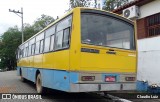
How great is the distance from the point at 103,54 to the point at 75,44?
1049 mm

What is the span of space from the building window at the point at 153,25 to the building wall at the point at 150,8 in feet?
0.70

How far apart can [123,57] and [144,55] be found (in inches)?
187

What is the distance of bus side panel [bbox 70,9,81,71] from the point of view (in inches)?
314

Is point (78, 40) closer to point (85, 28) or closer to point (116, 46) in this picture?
point (85, 28)

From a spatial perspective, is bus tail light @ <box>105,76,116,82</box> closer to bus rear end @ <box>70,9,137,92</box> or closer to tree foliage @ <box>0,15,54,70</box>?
bus rear end @ <box>70,9,137,92</box>

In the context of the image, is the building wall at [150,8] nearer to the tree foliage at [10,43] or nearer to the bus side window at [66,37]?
A: the bus side window at [66,37]

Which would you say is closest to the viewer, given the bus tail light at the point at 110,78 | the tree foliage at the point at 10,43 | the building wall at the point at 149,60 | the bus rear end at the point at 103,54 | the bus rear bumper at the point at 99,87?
the bus rear bumper at the point at 99,87

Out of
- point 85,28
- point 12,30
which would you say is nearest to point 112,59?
point 85,28

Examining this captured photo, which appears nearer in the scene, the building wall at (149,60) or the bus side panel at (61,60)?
the bus side panel at (61,60)

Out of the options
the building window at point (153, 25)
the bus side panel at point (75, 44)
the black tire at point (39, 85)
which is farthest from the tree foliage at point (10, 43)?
the bus side panel at point (75, 44)

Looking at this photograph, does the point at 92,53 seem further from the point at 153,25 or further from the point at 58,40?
the point at 153,25

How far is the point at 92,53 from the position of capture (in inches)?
326

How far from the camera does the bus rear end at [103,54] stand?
8.03 m

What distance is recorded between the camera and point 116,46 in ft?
29.5
